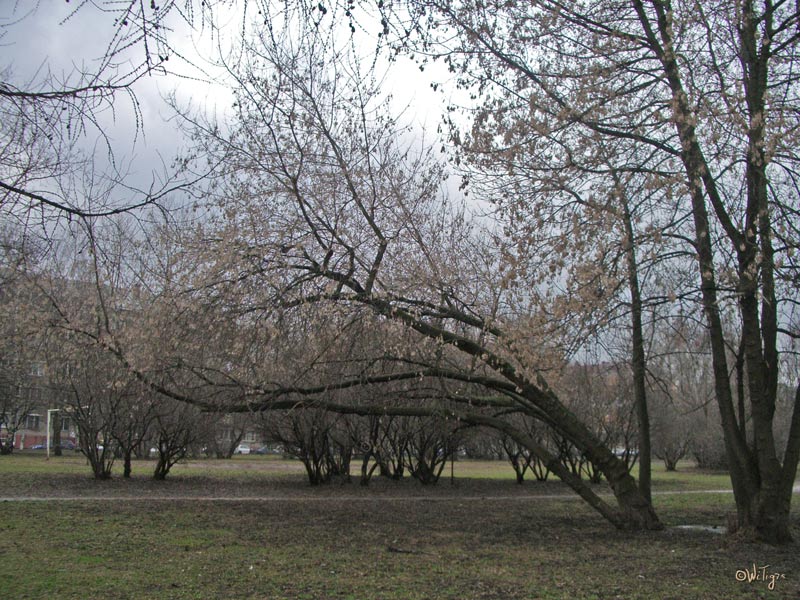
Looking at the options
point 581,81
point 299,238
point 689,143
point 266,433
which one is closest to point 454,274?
point 299,238

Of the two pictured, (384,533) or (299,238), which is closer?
(299,238)

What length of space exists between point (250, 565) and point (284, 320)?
12.8 feet

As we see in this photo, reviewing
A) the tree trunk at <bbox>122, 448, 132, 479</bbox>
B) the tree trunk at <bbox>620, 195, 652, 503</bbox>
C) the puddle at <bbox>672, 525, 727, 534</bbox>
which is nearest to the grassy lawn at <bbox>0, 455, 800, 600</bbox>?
the puddle at <bbox>672, 525, 727, 534</bbox>

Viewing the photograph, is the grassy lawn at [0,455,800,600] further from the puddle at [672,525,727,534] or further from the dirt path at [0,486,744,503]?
the puddle at [672,525,727,534]

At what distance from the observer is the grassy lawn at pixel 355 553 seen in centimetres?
733

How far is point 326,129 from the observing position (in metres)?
11.1

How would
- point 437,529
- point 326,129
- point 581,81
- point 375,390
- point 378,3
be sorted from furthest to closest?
point 375,390 < point 437,529 < point 326,129 < point 581,81 < point 378,3

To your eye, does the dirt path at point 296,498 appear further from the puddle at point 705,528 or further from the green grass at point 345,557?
the puddle at point 705,528

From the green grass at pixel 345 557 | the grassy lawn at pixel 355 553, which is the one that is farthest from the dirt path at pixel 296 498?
the green grass at pixel 345 557

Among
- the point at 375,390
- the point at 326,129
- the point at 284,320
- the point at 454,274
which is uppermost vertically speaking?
the point at 326,129

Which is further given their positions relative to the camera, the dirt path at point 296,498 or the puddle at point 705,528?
the dirt path at point 296,498

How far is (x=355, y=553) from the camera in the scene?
32.2 feet

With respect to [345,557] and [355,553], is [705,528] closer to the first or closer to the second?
[355,553]

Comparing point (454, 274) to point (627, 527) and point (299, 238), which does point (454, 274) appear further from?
point (627, 527)
